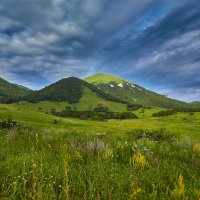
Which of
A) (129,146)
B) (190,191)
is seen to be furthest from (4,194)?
(129,146)

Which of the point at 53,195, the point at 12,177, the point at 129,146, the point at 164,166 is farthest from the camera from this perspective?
the point at 129,146

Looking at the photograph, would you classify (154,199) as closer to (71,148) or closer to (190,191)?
(190,191)

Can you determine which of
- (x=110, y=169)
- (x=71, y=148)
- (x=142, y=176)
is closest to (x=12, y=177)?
(x=110, y=169)

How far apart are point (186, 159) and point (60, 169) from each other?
12.9ft

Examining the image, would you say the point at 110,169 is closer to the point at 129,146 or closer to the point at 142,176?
the point at 142,176

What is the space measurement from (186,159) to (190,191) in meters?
3.07

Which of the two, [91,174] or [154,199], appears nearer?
[154,199]

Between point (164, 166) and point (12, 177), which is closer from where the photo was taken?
point (12, 177)

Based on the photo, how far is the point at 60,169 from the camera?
211 inches

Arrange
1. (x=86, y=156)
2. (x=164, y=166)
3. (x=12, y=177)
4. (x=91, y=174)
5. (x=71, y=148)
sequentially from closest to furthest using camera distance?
(x=12, y=177) < (x=91, y=174) < (x=164, y=166) < (x=86, y=156) < (x=71, y=148)

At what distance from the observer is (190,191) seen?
15.6 ft

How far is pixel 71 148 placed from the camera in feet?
25.1

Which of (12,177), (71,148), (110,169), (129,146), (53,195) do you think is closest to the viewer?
(53,195)

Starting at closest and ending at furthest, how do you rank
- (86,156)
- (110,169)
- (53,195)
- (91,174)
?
(53,195) < (91,174) < (110,169) < (86,156)
